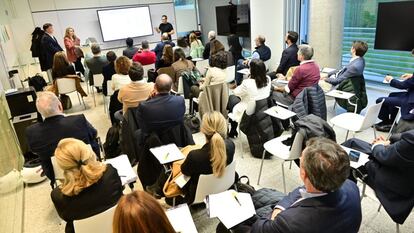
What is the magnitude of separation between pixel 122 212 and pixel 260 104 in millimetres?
2593

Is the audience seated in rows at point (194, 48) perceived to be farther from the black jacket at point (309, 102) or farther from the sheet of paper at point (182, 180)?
the sheet of paper at point (182, 180)

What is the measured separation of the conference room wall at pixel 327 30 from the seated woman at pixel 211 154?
366 centimetres

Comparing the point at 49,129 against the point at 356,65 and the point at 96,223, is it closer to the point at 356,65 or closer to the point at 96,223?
the point at 96,223

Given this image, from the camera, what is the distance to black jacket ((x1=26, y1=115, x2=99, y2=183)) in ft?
8.25

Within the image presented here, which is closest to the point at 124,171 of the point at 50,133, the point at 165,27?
the point at 50,133

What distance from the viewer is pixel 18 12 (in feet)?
25.4

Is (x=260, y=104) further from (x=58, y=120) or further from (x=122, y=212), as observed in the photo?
(x=122, y=212)

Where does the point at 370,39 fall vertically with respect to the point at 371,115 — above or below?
above

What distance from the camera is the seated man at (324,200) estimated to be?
1312mm

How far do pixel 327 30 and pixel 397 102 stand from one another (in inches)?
71.6

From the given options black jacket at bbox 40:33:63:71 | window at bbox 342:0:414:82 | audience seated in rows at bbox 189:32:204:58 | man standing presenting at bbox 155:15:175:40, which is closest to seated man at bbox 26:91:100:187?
black jacket at bbox 40:33:63:71

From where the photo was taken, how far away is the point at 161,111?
277cm

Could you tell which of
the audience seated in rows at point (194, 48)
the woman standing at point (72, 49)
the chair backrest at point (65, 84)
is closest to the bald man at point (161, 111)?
the chair backrest at point (65, 84)

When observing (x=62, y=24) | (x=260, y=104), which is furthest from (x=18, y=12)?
(x=260, y=104)
